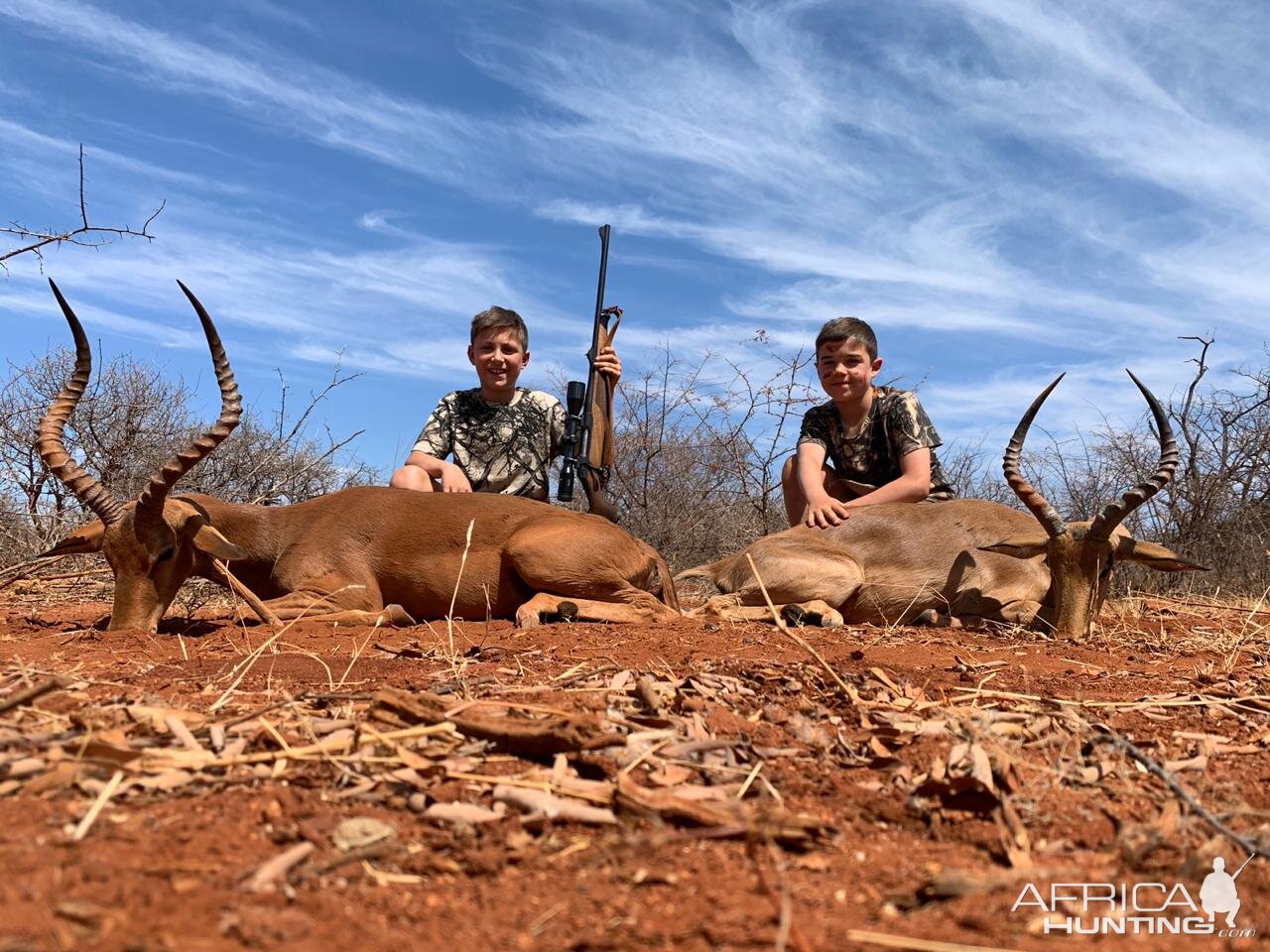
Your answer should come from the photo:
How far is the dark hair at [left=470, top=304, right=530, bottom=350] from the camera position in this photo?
8531 mm

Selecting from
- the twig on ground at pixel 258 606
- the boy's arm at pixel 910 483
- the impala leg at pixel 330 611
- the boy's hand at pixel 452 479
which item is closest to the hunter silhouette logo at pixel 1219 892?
the twig on ground at pixel 258 606

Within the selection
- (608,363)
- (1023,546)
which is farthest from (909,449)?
(608,363)

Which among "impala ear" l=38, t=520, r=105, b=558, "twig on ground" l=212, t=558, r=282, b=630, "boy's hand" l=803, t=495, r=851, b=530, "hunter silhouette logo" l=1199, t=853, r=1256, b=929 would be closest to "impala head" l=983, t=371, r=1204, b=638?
"boy's hand" l=803, t=495, r=851, b=530

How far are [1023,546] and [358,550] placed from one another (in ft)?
16.0

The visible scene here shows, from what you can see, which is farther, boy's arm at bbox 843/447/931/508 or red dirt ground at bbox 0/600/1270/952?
boy's arm at bbox 843/447/931/508

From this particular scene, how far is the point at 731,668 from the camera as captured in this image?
13.7ft

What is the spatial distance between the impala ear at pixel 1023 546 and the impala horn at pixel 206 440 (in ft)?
17.7

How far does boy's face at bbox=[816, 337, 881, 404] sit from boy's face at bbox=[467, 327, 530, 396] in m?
2.50

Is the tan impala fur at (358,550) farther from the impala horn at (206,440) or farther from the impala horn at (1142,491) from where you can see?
the impala horn at (1142,491)

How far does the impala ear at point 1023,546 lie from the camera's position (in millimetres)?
7852

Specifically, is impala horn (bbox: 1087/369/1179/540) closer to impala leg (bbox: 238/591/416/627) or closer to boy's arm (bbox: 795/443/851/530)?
boy's arm (bbox: 795/443/851/530)

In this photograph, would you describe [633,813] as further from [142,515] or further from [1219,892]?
[142,515]

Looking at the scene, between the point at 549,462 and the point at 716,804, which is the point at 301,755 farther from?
the point at 549,462

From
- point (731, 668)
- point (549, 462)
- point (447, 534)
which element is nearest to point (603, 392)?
point (549, 462)
